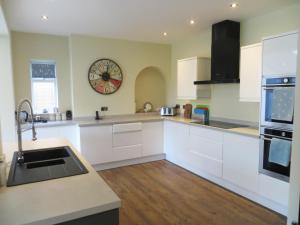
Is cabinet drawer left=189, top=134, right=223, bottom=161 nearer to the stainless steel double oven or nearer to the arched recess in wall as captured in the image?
the stainless steel double oven

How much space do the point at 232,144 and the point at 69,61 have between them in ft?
11.1

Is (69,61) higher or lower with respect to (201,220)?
higher

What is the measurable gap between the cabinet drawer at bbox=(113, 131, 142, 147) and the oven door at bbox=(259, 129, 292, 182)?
7.51 feet

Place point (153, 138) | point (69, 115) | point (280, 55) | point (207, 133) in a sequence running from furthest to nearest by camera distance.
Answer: point (153, 138), point (69, 115), point (207, 133), point (280, 55)

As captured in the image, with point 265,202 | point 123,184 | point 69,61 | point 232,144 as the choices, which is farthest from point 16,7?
point 265,202

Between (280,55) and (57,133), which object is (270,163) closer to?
(280,55)

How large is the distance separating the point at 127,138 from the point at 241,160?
82.8 inches

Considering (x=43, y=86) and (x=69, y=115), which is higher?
(x=43, y=86)

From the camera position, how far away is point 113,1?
2.73m

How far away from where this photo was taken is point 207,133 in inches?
141

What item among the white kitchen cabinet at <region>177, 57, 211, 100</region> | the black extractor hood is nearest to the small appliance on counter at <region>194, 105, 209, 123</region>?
the white kitchen cabinet at <region>177, 57, 211, 100</region>

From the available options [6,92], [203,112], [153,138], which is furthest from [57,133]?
[203,112]

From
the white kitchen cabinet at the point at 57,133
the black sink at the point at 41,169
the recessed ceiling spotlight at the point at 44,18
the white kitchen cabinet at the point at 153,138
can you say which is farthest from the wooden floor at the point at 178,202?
the recessed ceiling spotlight at the point at 44,18

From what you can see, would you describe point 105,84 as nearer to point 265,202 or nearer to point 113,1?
point 113,1
